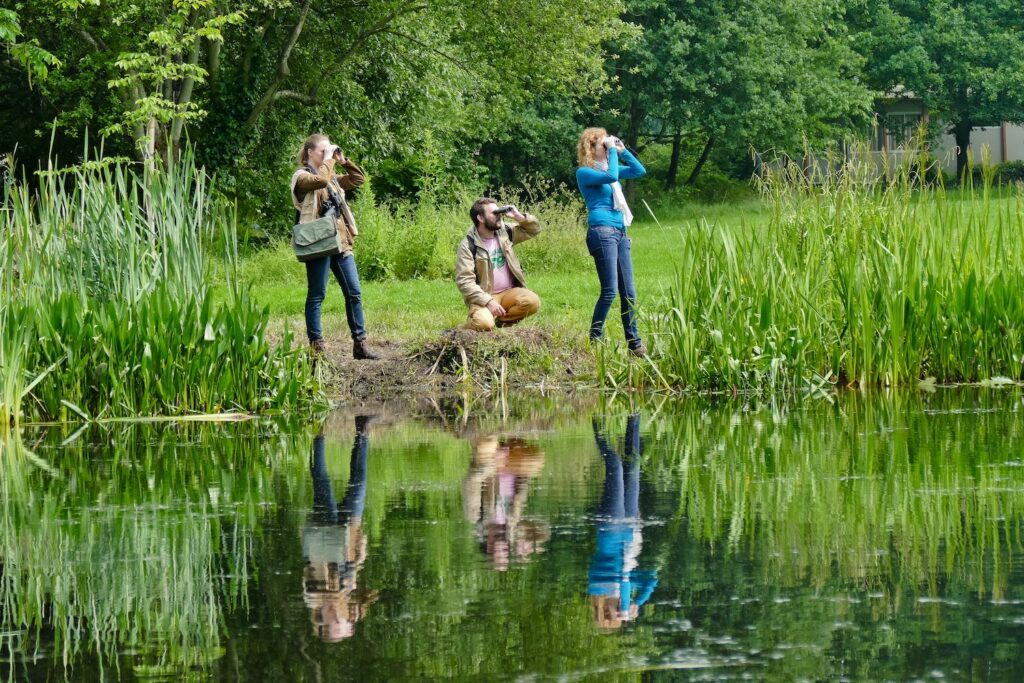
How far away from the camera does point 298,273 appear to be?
21.4m

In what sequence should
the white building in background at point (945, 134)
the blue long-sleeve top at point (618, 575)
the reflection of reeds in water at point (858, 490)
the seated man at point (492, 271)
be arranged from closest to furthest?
the blue long-sleeve top at point (618, 575), the reflection of reeds in water at point (858, 490), the seated man at point (492, 271), the white building in background at point (945, 134)

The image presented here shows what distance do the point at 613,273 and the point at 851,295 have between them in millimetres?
1653

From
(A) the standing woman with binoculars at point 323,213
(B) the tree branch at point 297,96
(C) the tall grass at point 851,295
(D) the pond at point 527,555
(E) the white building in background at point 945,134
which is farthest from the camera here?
(E) the white building in background at point 945,134

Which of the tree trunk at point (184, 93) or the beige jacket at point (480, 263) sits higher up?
the tree trunk at point (184, 93)

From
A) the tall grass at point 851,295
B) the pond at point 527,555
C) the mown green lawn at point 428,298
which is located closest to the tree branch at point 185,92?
the mown green lawn at point 428,298

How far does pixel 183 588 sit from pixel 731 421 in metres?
4.83

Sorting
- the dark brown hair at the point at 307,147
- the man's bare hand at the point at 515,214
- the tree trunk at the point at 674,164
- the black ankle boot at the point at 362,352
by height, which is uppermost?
the tree trunk at the point at 674,164

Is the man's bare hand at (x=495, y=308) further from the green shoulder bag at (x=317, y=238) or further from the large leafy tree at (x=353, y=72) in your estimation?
the large leafy tree at (x=353, y=72)

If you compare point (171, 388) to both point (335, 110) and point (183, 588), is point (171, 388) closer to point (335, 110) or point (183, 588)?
point (183, 588)

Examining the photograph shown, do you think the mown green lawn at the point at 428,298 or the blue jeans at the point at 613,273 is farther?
the mown green lawn at the point at 428,298

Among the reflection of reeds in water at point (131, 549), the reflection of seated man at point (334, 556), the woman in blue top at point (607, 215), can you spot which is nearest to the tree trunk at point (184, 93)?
the woman in blue top at point (607, 215)

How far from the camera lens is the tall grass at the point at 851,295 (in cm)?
Result: 1058

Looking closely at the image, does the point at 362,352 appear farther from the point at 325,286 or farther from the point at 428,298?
the point at 428,298

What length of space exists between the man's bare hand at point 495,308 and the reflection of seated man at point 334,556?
367 cm
